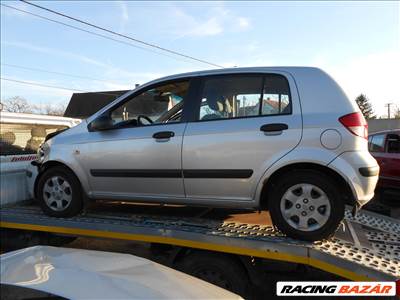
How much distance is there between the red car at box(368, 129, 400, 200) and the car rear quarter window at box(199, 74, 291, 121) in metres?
4.85

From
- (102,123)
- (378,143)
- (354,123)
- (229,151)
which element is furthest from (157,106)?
(378,143)

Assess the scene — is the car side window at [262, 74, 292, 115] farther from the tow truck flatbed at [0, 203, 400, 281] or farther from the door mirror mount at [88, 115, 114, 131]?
the door mirror mount at [88, 115, 114, 131]

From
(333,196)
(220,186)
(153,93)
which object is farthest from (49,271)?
(153,93)

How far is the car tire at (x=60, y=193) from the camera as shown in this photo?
4.89 m

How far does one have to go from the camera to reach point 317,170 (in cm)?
387

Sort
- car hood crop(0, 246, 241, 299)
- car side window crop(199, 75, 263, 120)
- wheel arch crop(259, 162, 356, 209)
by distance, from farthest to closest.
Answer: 1. car side window crop(199, 75, 263, 120)
2. wheel arch crop(259, 162, 356, 209)
3. car hood crop(0, 246, 241, 299)

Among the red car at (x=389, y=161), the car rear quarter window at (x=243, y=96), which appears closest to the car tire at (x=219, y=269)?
the car rear quarter window at (x=243, y=96)

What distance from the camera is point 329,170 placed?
3832mm

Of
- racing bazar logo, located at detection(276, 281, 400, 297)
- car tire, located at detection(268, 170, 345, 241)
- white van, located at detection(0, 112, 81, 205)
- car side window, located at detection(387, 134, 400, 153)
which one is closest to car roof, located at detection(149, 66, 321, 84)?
car tire, located at detection(268, 170, 345, 241)

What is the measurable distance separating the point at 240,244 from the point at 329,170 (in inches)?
41.0

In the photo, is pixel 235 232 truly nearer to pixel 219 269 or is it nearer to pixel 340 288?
pixel 219 269

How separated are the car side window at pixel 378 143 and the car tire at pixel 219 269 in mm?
5884

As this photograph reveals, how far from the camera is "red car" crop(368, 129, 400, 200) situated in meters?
7.99

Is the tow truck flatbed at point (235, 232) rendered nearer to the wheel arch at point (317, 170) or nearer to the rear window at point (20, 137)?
the wheel arch at point (317, 170)
